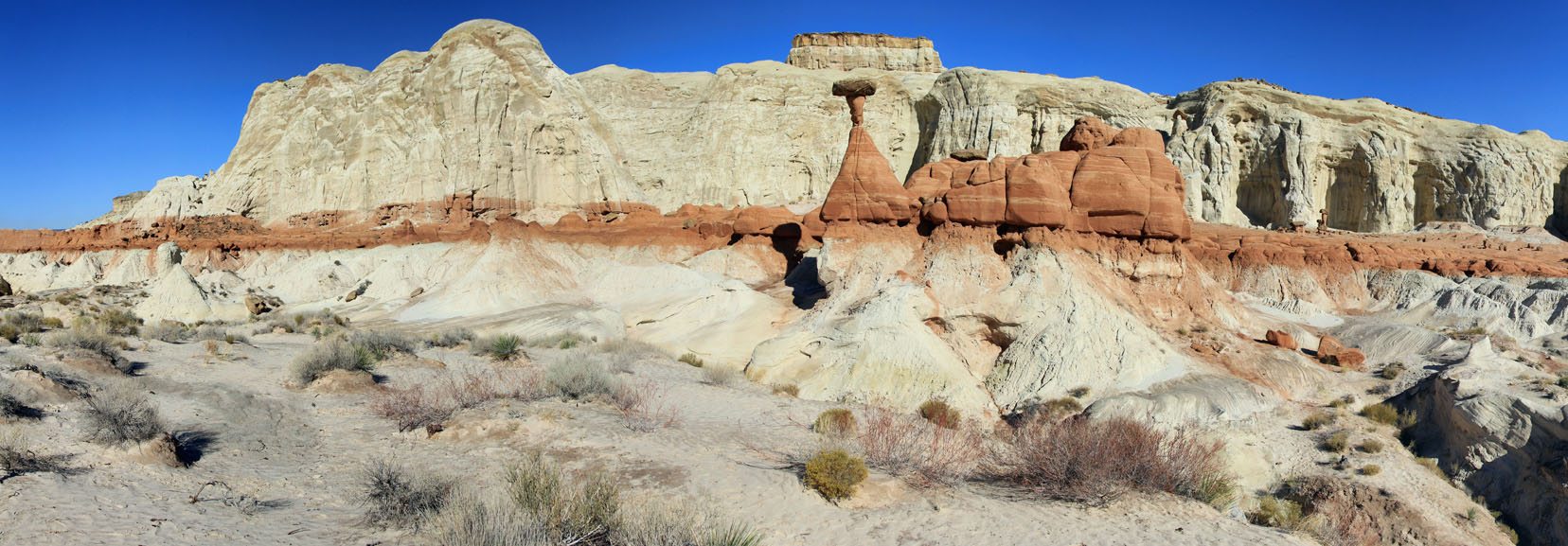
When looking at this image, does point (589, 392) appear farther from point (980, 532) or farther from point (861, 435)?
point (980, 532)

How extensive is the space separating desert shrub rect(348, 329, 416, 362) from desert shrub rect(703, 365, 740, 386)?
6.73 m

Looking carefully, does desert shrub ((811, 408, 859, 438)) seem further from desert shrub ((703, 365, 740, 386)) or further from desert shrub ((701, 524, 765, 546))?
desert shrub ((701, 524, 765, 546))

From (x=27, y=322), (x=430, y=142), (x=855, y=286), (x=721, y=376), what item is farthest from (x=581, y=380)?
(x=430, y=142)

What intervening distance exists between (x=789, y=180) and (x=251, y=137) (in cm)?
4283

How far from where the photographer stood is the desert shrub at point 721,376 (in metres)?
15.7

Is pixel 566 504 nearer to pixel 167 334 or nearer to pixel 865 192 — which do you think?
pixel 167 334

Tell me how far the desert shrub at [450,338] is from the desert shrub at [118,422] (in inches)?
428

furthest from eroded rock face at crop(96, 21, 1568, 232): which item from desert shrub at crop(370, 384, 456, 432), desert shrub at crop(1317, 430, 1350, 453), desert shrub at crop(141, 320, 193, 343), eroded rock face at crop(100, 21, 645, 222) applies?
desert shrub at crop(370, 384, 456, 432)

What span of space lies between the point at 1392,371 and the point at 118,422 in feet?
77.1

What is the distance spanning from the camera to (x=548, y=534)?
562 cm

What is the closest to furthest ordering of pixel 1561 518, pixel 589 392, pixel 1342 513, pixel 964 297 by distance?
pixel 1561 518
pixel 1342 513
pixel 589 392
pixel 964 297

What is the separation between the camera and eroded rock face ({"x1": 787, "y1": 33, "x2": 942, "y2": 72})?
8850cm

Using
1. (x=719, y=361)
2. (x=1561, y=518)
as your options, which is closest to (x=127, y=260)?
(x=719, y=361)

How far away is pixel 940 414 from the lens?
14180 millimetres
